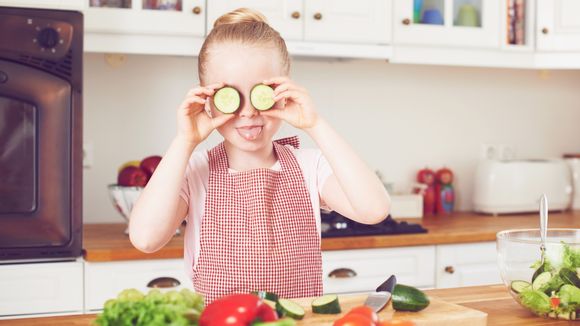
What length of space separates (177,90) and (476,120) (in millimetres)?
1336

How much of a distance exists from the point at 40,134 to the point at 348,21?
115cm

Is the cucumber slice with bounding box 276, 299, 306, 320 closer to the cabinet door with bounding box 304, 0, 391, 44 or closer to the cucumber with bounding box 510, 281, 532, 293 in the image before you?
the cucumber with bounding box 510, 281, 532, 293

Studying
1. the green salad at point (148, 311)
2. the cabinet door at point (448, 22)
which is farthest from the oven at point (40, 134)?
the green salad at point (148, 311)

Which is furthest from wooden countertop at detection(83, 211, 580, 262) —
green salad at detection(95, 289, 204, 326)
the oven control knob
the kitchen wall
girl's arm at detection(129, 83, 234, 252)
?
green salad at detection(95, 289, 204, 326)

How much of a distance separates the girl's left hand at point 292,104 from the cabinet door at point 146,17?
131cm

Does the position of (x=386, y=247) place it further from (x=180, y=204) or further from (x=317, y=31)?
(x=180, y=204)

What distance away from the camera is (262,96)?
1.43m

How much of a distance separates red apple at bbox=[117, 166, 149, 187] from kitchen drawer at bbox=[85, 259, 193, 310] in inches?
11.2

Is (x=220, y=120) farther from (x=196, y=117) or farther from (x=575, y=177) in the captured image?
(x=575, y=177)

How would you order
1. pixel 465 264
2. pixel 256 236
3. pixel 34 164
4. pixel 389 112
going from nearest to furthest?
pixel 256 236 < pixel 34 164 < pixel 465 264 < pixel 389 112

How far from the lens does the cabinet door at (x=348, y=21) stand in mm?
2885

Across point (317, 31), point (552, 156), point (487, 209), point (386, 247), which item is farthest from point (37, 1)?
point (552, 156)

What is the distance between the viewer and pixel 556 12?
3.27m

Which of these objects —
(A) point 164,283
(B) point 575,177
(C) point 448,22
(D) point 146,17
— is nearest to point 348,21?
(C) point 448,22
